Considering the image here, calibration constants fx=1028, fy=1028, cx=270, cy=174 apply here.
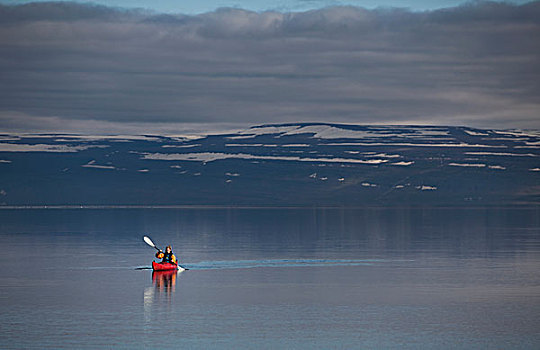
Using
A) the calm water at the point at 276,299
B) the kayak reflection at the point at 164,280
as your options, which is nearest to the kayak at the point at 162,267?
the kayak reflection at the point at 164,280

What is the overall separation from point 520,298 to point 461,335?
13.8 meters

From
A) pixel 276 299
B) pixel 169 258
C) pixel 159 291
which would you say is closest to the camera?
pixel 276 299

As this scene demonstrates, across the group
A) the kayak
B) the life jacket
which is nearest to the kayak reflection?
the kayak

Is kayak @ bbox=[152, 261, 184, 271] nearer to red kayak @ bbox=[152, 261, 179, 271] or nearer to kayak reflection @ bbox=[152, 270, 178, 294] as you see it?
red kayak @ bbox=[152, 261, 179, 271]

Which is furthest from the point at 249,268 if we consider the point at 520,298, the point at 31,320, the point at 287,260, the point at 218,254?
the point at 31,320

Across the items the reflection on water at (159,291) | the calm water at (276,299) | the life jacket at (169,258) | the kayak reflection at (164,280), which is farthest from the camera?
the life jacket at (169,258)

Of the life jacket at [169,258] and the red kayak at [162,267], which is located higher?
the life jacket at [169,258]

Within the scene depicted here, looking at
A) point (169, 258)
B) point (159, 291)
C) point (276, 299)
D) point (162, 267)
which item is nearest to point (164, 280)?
point (162, 267)

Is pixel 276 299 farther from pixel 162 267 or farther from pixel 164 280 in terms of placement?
pixel 162 267

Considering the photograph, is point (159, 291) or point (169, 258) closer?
point (159, 291)

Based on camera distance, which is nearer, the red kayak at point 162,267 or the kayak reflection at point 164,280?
the kayak reflection at point 164,280

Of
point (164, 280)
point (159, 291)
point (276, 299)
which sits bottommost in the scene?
point (164, 280)

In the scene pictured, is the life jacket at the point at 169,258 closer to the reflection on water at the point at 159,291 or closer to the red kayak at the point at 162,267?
the red kayak at the point at 162,267

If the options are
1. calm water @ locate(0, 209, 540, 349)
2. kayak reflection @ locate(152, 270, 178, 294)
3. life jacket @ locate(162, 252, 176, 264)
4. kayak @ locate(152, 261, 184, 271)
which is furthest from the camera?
life jacket @ locate(162, 252, 176, 264)
